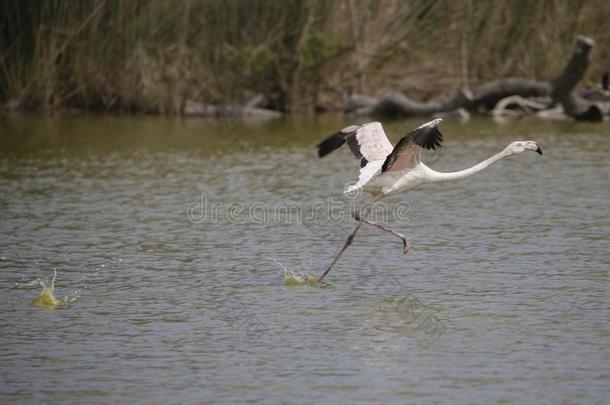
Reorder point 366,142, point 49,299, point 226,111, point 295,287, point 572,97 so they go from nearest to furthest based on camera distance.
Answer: point 49,299
point 295,287
point 366,142
point 572,97
point 226,111

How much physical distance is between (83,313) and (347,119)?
1292cm

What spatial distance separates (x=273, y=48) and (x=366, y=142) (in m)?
12.2

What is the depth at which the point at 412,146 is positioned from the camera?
8406 millimetres

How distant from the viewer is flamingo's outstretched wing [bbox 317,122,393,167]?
30.2ft

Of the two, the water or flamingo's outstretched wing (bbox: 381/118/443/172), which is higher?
flamingo's outstretched wing (bbox: 381/118/443/172)

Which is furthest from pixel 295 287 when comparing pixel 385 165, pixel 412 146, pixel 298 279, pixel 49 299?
pixel 49 299

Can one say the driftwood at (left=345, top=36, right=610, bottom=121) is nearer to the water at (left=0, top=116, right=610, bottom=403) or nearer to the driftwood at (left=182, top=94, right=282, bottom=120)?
the driftwood at (left=182, top=94, right=282, bottom=120)

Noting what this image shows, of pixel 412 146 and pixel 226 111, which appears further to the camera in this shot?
pixel 226 111

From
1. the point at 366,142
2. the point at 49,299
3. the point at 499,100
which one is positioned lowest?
the point at 499,100

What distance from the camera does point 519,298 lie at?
25.6 feet

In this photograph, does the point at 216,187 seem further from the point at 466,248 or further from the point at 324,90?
the point at 324,90

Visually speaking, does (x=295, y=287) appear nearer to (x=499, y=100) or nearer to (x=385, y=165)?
(x=385, y=165)

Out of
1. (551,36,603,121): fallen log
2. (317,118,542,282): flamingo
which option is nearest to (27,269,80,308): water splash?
(317,118,542,282): flamingo

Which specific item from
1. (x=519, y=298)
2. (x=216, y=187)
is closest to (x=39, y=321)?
(x=519, y=298)
